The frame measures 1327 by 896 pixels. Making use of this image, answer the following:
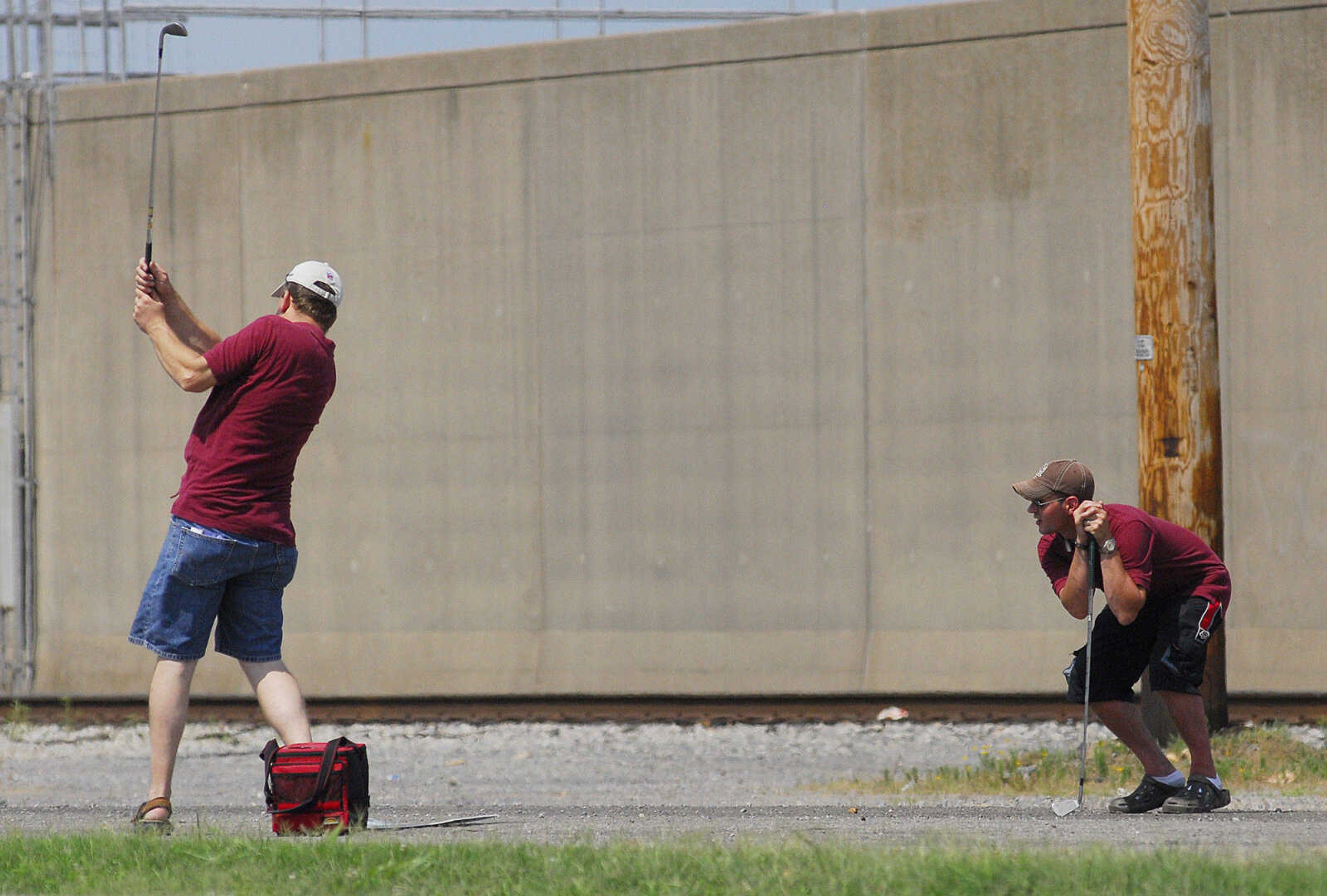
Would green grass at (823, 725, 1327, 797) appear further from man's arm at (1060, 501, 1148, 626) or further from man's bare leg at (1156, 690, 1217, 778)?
man's arm at (1060, 501, 1148, 626)

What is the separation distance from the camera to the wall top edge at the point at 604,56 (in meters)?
10.8

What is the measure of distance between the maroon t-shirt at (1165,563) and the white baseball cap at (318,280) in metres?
2.69

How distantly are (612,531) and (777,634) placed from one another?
1.36 m

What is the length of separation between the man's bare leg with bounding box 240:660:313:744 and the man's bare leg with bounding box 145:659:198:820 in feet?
0.70

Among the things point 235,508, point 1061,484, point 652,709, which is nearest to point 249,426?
point 235,508

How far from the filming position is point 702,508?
11258mm

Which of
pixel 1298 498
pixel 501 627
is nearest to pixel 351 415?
pixel 501 627

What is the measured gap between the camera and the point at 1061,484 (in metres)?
5.83

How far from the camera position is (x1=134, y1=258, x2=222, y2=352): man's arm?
5574 millimetres

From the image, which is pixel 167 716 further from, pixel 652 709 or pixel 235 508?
pixel 652 709

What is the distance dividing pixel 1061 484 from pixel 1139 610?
55 cm

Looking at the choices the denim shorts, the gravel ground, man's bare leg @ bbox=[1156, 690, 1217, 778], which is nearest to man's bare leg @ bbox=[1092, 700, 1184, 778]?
man's bare leg @ bbox=[1156, 690, 1217, 778]

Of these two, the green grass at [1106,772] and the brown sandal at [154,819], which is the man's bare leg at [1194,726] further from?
the brown sandal at [154,819]

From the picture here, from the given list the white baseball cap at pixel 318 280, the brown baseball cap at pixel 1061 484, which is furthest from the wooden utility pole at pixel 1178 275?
the white baseball cap at pixel 318 280
